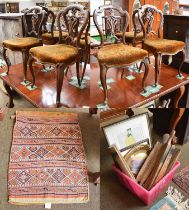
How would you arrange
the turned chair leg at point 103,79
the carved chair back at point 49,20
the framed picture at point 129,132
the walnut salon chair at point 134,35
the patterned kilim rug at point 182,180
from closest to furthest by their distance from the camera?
1. the framed picture at point 129,132
2. the carved chair back at point 49,20
3. the patterned kilim rug at point 182,180
4. the turned chair leg at point 103,79
5. the walnut salon chair at point 134,35

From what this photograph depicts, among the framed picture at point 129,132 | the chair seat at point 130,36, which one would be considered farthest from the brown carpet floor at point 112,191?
the chair seat at point 130,36

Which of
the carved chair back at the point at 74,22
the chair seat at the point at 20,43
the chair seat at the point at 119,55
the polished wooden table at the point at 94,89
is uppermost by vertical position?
the carved chair back at the point at 74,22

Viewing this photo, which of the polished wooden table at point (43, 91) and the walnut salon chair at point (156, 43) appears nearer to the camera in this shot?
the polished wooden table at point (43, 91)

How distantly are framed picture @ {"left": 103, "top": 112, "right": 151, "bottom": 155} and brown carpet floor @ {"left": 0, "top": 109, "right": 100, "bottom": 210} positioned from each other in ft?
0.47

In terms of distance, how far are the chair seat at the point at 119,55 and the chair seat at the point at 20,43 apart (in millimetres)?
349

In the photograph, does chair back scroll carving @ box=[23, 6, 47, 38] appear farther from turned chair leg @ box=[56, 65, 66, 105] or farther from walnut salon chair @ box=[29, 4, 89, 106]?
turned chair leg @ box=[56, 65, 66, 105]

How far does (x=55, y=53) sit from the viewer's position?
994 millimetres

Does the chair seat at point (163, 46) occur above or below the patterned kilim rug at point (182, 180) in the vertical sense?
above

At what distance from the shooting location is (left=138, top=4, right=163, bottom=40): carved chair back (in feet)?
3.76

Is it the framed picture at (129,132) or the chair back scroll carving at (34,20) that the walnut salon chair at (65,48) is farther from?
the framed picture at (129,132)

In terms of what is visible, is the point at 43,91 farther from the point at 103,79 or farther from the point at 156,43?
the point at 156,43

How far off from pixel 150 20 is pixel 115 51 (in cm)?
27

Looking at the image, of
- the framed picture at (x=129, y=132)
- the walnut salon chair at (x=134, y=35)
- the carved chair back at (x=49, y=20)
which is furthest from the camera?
the walnut salon chair at (x=134, y=35)

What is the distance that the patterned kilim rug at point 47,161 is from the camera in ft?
3.97
